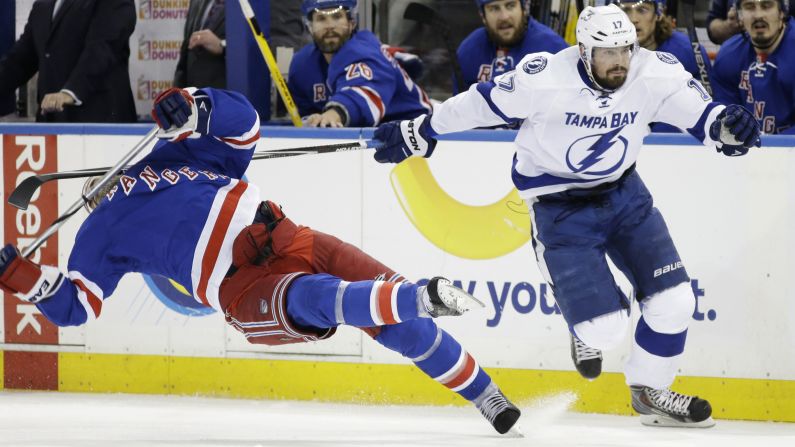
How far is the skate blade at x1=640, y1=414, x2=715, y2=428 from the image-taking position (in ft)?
16.6

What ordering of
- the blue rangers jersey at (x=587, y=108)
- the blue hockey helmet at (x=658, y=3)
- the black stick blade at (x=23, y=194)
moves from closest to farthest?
the blue rangers jersey at (x=587, y=108) < the black stick blade at (x=23, y=194) < the blue hockey helmet at (x=658, y=3)

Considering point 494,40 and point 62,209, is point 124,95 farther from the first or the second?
point 494,40

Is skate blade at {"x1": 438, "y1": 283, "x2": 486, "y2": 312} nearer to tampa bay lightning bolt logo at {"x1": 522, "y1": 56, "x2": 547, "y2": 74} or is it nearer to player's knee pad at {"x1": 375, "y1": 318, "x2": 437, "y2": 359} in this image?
player's knee pad at {"x1": 375, "y1": 318, "x2": 437, "y2": 359}

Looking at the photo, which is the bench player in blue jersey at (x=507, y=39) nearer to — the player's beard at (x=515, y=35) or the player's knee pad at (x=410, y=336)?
the player's beard at (x=515, y=35)

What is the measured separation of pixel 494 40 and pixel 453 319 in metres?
1.14

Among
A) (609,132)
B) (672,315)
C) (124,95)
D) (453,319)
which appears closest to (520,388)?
(453,319)

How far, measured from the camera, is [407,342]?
15.1 ft

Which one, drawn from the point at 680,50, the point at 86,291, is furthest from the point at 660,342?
the point at 86,291

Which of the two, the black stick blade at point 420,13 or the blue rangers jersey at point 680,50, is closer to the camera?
the blue rangers jersey at point 680,50

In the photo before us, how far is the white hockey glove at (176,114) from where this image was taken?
14.5ft

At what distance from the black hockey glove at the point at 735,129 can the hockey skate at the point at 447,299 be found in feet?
3.39

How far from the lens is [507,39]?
581 centimetres

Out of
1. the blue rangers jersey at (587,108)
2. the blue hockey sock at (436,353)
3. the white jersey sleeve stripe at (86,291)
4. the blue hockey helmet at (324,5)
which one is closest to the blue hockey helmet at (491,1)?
the blue hockey helmet at (324,5)

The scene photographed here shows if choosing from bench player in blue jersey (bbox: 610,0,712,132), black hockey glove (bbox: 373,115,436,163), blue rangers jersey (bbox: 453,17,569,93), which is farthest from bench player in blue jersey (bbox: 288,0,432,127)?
bench player in blue jersey (bbox: 610,0,712,132)
